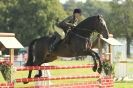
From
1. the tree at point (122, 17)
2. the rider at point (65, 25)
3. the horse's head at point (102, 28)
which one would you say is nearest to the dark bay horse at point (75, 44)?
the horse's head at point (102, 28)

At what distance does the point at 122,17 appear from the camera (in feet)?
254

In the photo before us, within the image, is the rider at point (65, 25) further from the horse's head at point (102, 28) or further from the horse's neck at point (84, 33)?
the horse's head at point (102, 28)

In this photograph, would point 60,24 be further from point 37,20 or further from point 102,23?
point 37,20

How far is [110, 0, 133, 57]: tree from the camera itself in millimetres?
76812

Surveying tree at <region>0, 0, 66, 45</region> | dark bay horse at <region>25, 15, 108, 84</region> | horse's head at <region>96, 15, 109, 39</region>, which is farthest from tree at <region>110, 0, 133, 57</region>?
horse's head at <region>96, 15, 109, 39</region>

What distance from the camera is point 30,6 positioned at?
63750 mm

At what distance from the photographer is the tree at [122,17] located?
76.8 m

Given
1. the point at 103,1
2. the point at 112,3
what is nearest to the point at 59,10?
the point at 112,3

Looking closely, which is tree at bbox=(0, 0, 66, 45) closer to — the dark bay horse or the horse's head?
the dark bay horse

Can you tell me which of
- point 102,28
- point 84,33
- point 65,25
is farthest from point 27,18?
point 102,28

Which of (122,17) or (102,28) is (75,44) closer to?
(102,28)

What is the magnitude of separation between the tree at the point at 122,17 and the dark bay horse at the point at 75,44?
206 ft

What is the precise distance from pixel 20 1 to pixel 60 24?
5135cm

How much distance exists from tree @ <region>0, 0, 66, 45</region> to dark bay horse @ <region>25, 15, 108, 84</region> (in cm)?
4691
